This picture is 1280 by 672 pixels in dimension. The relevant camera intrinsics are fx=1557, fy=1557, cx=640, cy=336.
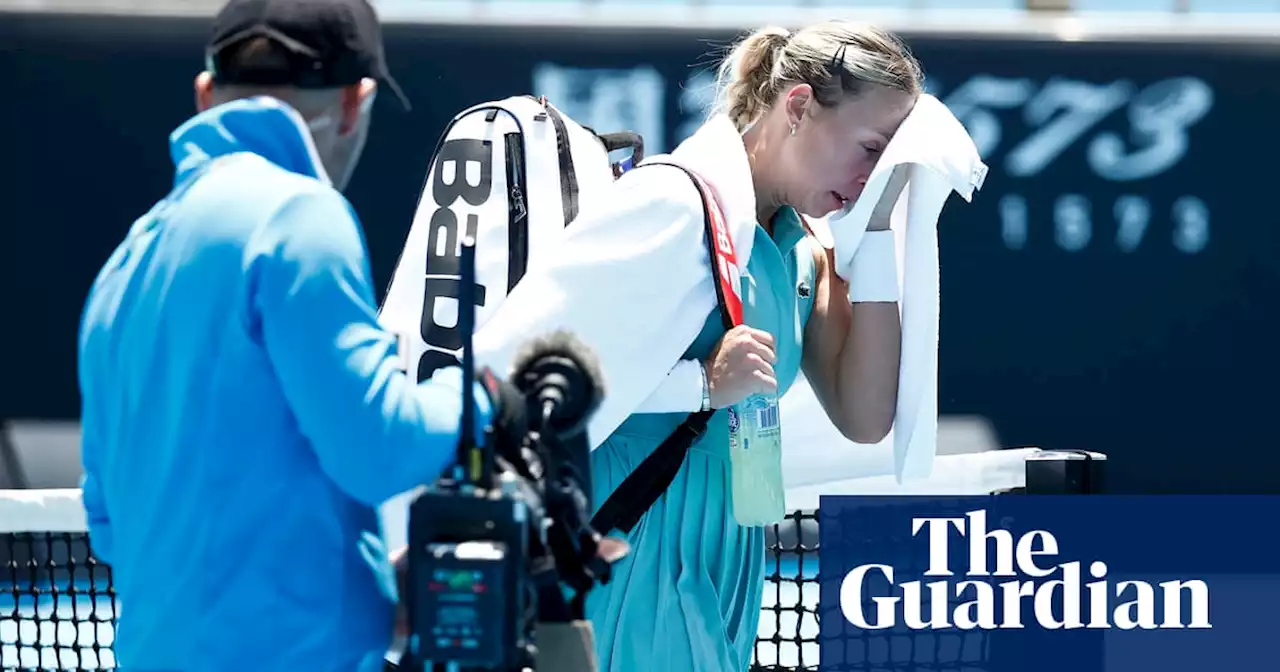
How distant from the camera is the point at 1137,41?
726 centimetres

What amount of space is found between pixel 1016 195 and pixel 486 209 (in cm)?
519

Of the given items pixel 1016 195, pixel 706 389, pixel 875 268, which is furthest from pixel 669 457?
pixel 1016 195

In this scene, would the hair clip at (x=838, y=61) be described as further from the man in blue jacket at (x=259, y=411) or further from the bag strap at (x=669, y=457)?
the man in blue jacket at (x=259, y=411)

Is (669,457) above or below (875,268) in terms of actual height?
below

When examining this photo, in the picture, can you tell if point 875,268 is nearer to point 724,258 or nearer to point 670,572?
point 724,258

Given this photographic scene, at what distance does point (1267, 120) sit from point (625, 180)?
5.99m

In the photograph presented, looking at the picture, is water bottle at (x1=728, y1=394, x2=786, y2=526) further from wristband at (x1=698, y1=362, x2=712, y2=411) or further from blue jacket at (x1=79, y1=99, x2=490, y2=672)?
blue jacket at (x1=79, y1=99, x2=490, y2=672)

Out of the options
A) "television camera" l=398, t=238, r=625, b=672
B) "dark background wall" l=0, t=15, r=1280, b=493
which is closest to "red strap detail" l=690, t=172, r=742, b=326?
"television camera" l=398, t=238, r=625, b=672

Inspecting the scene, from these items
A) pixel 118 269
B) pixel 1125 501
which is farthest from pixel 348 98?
pixel 1125 501

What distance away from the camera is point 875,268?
2.49 m

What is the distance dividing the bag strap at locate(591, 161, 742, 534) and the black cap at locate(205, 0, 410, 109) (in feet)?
2.33

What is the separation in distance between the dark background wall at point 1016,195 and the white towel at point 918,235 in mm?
4517

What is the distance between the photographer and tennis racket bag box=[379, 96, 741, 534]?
2.31 meters

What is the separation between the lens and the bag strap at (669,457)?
2.25m
